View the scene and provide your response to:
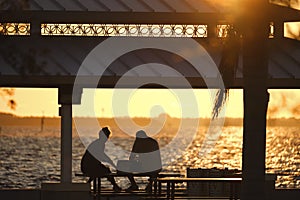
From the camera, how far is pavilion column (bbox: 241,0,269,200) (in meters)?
10.8

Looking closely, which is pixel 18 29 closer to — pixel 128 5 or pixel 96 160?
pixel 128 5

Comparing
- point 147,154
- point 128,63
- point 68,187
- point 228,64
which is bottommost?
point 68,187

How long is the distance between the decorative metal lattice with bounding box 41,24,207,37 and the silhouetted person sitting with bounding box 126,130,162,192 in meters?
1.70

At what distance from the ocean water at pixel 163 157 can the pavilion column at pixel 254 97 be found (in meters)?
27.8

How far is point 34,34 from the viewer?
17266 mm

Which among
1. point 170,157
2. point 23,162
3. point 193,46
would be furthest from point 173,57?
point 170,157

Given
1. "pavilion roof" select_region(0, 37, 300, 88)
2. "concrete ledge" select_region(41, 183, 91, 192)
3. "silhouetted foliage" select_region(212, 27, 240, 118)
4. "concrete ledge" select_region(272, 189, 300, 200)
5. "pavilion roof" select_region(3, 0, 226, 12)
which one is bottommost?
"concrete ledge" select_region(272, 189, 300, 200)

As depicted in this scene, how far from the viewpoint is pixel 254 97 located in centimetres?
1084

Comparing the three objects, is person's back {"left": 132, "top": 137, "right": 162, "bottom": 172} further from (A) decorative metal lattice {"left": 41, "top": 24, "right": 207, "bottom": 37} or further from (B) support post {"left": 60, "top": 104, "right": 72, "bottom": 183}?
(A) decorative metal lattice {"left": 41, "top": 24, "right": 207, "bottom": 37}

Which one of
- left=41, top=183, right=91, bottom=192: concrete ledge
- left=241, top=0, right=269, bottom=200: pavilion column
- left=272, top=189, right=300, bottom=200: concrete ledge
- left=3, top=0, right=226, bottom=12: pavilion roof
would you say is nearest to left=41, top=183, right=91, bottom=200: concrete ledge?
left=41, top=183, right=91, bottom=192: concrete ledge

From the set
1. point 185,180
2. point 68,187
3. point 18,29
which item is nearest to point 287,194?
point 68,187

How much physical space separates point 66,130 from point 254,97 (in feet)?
23.8

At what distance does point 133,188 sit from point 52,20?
11.1 feet

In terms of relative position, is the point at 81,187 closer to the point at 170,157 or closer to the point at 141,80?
the point at 141,80
